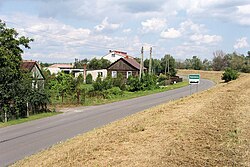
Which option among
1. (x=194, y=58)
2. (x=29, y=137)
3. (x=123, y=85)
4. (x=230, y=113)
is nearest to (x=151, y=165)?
(x=230, y=113)

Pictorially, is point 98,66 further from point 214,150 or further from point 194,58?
point 214,150

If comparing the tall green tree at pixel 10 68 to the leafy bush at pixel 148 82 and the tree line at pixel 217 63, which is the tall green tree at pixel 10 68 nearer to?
the leafy bush at pixel 148 82

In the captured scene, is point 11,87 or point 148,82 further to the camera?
point 148,82

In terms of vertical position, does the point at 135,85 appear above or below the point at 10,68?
below

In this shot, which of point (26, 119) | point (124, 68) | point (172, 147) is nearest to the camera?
point (172, 147)

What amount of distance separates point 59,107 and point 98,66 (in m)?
64.9

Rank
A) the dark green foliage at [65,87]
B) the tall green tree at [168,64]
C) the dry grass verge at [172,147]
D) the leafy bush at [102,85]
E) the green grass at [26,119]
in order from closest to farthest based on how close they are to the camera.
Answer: the dry grass verge at [172,147] → the green grass at [26,119] → the dark green foliage at [65,87] → the leafy bush at [102,85] → the tall green tree at [168,64]

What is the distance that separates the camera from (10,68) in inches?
1110

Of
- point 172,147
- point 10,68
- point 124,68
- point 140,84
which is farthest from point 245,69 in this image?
point 172,147

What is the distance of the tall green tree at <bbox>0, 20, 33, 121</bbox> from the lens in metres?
24.5

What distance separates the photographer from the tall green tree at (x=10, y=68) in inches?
963

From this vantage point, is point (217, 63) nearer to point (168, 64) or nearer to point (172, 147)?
point (168, 64)

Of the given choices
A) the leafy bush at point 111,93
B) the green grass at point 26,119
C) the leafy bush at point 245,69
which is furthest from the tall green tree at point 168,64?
the green grass at point 26,119

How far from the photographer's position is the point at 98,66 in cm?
9806
